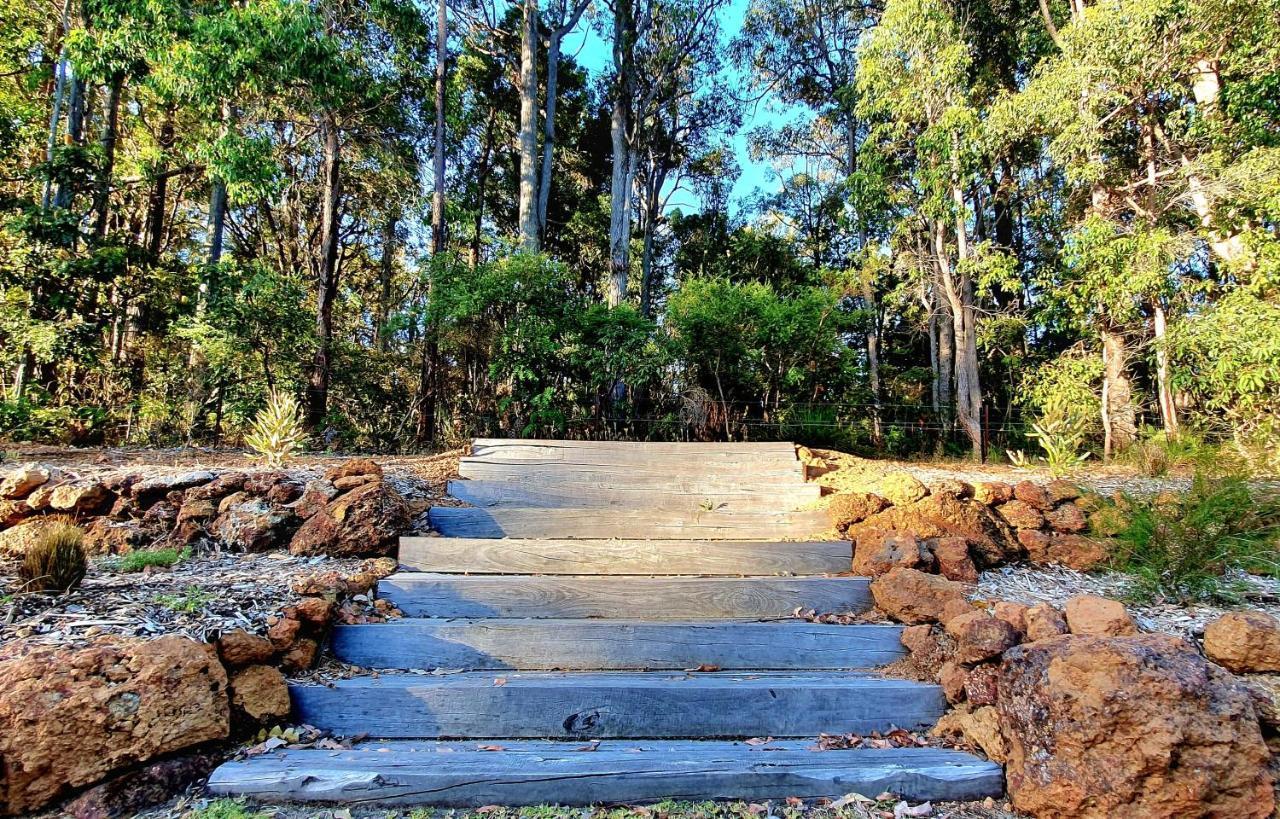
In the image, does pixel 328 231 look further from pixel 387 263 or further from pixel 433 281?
pixel 387 263

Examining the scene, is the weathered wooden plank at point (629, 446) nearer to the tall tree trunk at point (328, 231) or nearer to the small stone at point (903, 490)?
the small stone at point (903, 490)

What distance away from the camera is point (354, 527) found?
317 cm

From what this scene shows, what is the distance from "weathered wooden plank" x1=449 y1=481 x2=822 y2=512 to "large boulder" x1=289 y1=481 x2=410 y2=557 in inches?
29.0

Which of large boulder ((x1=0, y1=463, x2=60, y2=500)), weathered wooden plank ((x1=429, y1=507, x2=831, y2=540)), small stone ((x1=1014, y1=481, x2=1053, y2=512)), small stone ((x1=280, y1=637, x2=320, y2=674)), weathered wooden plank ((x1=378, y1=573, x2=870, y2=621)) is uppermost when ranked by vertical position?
large boulder ((x1=0, y1=463, x2=60, y2=500))

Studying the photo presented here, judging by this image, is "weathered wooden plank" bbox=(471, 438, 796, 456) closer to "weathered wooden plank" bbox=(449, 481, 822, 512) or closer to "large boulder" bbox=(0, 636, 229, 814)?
"weathered wooden plank" bbox=(449, 481, 822, 512)

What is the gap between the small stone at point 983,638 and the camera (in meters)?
2.25

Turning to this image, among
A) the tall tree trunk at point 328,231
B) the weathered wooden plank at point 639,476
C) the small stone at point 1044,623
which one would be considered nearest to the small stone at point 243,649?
Result: the weathered wooden plank at point 639,476

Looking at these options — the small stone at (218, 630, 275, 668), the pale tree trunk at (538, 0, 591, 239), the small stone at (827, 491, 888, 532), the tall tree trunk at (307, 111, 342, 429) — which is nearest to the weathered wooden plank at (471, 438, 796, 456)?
the small stone at (827, 491, 888, 532)

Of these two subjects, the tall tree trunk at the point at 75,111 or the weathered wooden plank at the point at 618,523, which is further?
the tall tree trunk at the point at 75,111

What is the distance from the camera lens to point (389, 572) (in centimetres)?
302

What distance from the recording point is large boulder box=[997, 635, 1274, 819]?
5.56 ft

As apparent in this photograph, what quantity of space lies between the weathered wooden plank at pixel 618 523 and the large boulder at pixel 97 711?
1.65 metres

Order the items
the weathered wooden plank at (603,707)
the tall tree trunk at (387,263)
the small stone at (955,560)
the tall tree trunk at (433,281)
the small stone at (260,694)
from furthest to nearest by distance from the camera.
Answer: the tall tree trunk at (387,263), the tall tree trunk at (433,281), the small stone at (955,560), the weathered wooden plank at (603,707), the small stone at (260,694)

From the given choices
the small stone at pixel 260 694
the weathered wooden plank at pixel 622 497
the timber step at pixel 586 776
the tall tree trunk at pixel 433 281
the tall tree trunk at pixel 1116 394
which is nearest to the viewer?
the timber step at pixel 586 776
